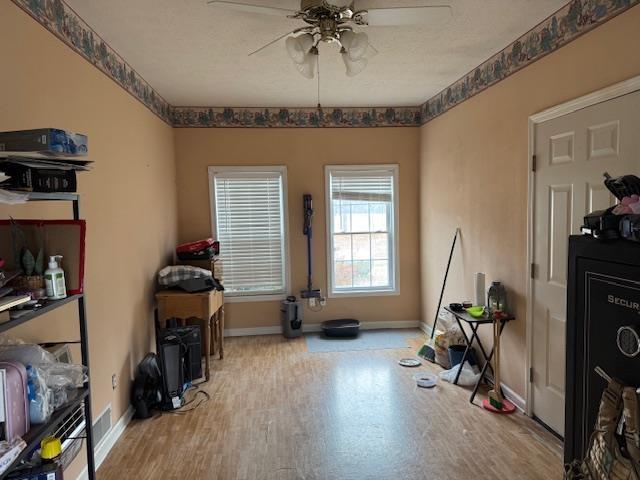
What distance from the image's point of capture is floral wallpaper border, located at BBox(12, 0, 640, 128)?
2332 mm

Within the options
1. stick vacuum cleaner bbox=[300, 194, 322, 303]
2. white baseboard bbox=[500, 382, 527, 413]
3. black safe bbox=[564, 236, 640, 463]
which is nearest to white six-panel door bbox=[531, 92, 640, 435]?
white baseboard bbox=[500, 382, 527, 413]

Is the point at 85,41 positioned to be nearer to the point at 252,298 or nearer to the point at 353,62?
the point at 353,62

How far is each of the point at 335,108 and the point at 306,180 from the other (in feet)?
2.95

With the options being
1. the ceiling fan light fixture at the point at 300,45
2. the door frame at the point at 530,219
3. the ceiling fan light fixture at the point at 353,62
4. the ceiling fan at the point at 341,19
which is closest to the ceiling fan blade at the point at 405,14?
the ceiling fan at the point at 341,19

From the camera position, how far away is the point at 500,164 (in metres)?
3.42

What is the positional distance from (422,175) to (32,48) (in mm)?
4043

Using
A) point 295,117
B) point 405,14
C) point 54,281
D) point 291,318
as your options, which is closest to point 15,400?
point 54,281

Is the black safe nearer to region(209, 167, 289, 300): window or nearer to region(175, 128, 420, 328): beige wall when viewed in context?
region(175, 128, 420, 328): beige wall

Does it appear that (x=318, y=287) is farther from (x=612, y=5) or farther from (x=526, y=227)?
(x=612, y=5)

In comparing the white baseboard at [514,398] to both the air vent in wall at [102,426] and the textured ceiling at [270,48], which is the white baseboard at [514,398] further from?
the air vent in wall at [102,426]

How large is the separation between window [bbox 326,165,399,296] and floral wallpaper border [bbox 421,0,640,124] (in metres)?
1.35

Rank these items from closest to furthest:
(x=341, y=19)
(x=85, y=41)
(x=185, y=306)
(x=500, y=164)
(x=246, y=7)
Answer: (x=246, y=7)
(x=341, y=19)
(x=85, y=41)
(x=500, y=164)
(x=185, y=306)

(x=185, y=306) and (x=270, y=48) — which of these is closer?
(x=270, y=48)

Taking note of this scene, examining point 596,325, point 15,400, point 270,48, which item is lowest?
point 15,400
